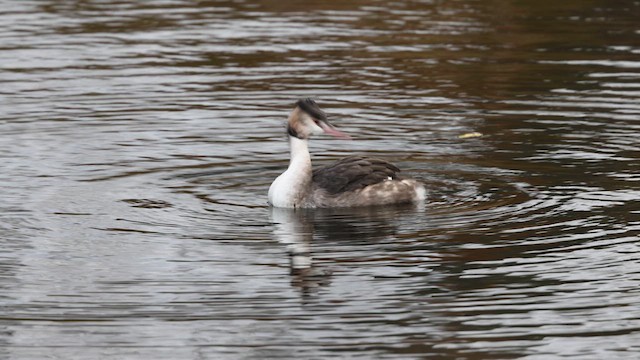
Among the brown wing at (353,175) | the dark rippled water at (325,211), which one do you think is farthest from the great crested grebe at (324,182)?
the dark rippled water at (325,211)

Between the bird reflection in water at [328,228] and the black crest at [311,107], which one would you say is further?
the black crest at [311,107]

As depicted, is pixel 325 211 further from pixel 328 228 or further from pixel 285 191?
pixel 328 228

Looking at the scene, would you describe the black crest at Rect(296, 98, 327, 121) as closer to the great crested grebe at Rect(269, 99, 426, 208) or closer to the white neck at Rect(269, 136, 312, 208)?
the great crested grebe at Rect(269, 99, 426, 208)

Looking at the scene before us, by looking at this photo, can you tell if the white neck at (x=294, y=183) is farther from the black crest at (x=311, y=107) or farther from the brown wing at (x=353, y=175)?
the black crest at (x=311, y=107)

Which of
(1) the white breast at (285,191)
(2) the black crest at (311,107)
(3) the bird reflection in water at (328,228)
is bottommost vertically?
(3) the bird reflection in water at (328,228)

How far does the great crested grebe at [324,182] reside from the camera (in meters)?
15.0

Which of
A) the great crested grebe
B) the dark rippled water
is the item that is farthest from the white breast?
the dark rippled water

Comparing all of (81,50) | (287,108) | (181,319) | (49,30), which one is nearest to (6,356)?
(181,319)

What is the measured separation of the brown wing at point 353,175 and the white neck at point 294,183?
177 millimetres

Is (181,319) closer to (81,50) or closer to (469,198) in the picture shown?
(469,198)

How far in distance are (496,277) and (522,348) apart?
1790 millimetres

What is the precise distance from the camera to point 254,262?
12906 mm

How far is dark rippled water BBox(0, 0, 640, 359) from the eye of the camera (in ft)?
36.6

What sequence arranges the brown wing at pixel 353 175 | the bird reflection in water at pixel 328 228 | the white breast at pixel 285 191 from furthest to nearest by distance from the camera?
the brown wing at pixel 353 175 → the white breast at pixel 285 191 → the bird reflection in water at pixel 328 228
